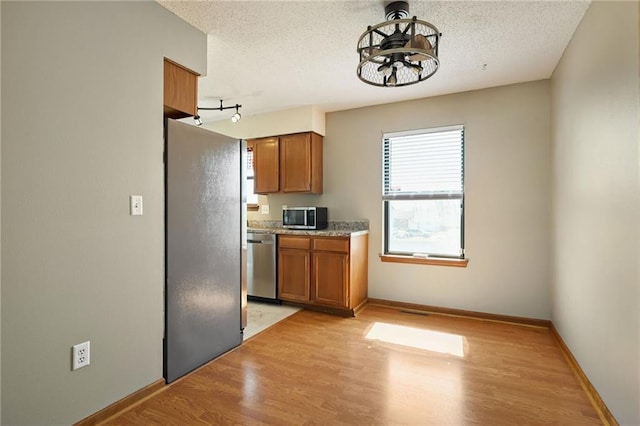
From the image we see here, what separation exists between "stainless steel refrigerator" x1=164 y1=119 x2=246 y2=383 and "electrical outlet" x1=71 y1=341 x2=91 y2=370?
0.48 metres

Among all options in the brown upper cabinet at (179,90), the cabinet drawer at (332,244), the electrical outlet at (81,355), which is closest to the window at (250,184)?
the cabinet drawer at (332,244)

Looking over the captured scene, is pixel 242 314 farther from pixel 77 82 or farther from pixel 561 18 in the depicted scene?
pixel 561 18

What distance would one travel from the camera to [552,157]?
3.17 m

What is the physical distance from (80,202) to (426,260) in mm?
3322

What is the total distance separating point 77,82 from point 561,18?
3.06 meters

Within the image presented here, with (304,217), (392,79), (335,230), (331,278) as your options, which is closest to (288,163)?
(304,217)

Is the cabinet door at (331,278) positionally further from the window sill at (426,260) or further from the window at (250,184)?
the window at (250,184)

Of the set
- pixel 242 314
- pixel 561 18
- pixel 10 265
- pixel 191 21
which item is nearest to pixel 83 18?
pixel 191 21

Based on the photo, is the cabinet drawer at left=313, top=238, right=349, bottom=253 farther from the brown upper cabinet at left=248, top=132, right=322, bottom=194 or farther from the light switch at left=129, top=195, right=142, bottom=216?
the light switch at left=129, top=195, right=142, bottom=216

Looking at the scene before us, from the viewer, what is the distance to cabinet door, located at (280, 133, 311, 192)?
4.24m

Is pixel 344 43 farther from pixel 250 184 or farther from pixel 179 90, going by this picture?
pixel 250 184

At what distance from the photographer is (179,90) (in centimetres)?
233

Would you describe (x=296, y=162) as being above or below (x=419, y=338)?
above

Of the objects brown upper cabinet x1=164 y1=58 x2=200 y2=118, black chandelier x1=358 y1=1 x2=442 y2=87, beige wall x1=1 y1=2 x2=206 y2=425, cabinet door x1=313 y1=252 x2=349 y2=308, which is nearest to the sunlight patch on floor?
cabinet door x1=313 y1=252 x2=349 y2=308
